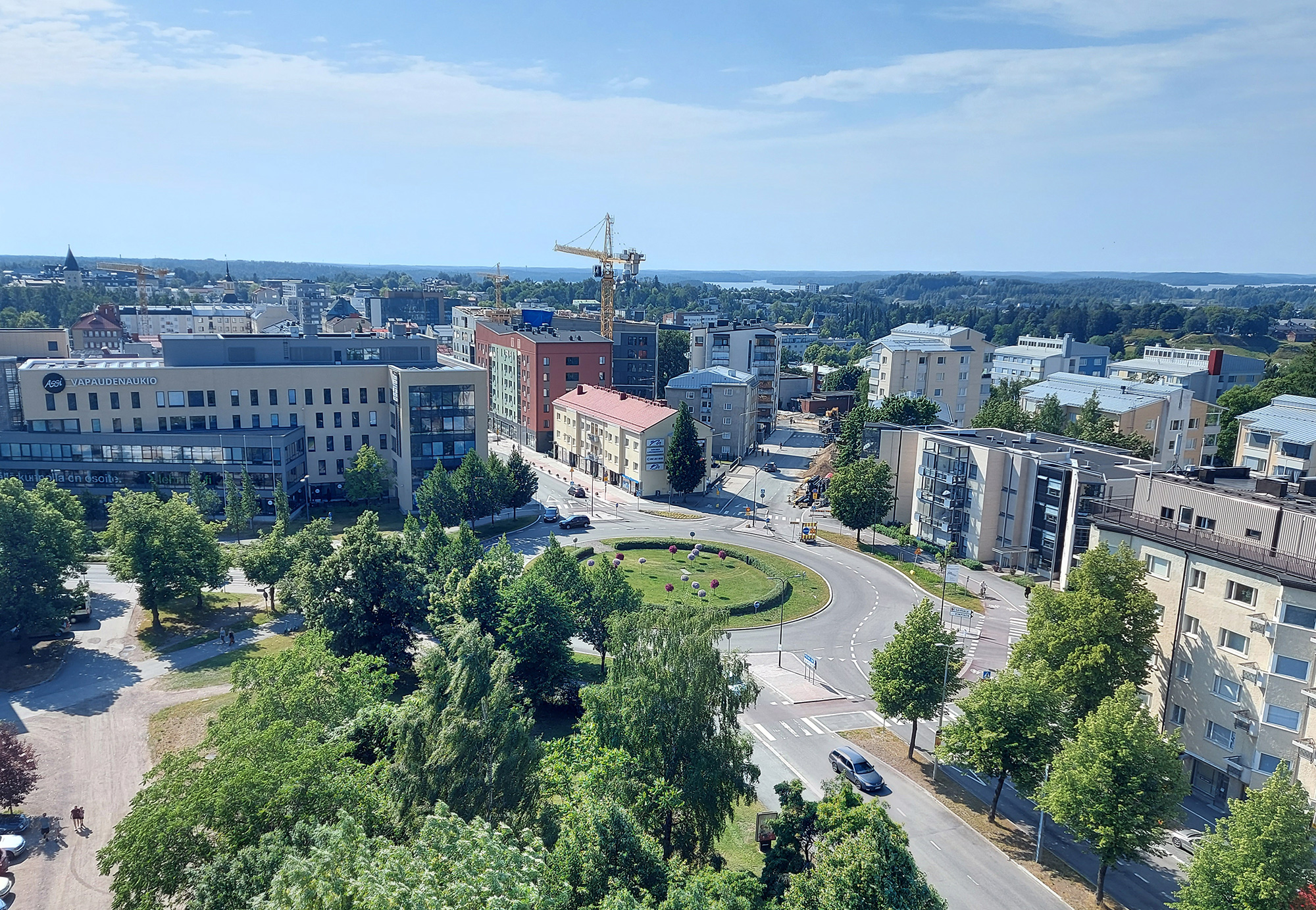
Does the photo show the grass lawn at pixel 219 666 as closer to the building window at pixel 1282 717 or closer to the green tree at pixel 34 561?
the green tree at pixel 34 561

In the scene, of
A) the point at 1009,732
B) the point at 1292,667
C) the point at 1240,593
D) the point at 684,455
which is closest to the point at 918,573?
the point at 684,455

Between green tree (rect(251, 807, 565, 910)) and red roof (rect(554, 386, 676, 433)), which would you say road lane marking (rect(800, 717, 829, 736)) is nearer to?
green tree (rect(251, 807, 565, 910))

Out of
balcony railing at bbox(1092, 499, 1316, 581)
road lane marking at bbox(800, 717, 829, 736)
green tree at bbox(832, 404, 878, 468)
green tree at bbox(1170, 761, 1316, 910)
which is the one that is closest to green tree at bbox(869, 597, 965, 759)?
road lane marking at bbox(800, 717, 829, 736)

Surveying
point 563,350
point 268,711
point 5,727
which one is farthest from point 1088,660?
point 563,350

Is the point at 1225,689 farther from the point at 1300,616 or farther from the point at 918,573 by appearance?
the point at 918,573

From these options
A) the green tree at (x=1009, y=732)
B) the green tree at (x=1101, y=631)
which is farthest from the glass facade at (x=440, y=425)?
the green tree at (x=1101, y=631)
